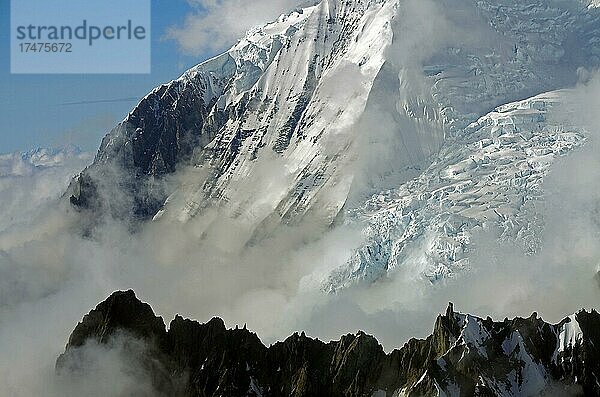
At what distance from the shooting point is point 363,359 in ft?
411

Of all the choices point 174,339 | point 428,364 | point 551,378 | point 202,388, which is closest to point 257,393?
point 202,388

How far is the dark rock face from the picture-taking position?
114750mm

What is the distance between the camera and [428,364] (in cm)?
11544

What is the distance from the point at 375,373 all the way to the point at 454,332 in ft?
46.7

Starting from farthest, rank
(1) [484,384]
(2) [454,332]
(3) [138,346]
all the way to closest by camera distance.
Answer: (3) [138,346], (2) [454,332], (1) [484,384]

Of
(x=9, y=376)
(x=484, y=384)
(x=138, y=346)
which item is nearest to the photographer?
(x=484, y=384)

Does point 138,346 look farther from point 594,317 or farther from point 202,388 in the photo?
point 594,317

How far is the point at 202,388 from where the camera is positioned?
125 m

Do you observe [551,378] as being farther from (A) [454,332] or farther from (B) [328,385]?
(B) [328,385]

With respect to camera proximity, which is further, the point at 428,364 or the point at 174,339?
the point at 174,339

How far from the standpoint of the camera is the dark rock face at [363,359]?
376ft

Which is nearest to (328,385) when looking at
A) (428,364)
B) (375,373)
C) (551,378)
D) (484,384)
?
(375,373)

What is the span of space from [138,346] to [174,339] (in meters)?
5.97

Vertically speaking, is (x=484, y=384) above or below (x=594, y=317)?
below
